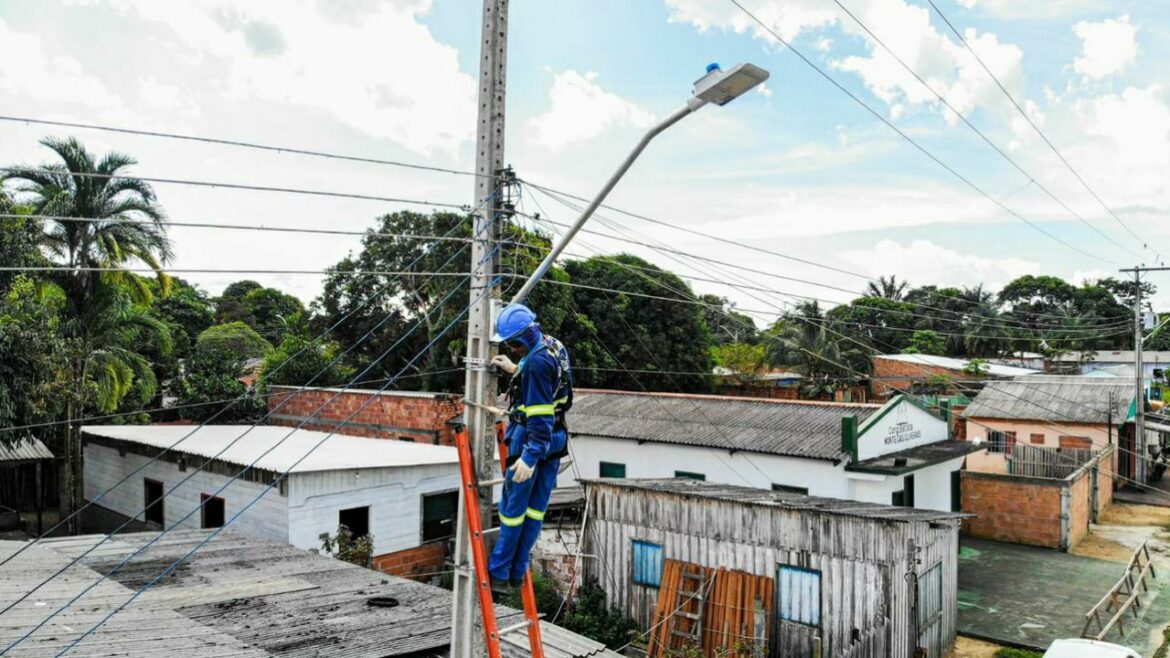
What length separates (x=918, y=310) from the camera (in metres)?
73.2

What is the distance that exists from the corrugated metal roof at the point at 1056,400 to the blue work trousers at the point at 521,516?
1195 inches

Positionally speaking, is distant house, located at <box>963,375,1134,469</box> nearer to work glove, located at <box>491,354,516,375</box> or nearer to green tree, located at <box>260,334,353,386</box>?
work glove, located at <box>491,354,516,375</box>

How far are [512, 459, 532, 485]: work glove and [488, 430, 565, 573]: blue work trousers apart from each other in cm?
25

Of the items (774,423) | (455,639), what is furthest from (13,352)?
(774,423)

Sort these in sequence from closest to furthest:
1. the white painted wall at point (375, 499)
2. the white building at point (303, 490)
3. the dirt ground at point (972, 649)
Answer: the dirt ground at point (972, 649), the white painted wall at point (375, 499), the white building at point (303, 490)

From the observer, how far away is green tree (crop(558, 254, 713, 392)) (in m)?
35.7

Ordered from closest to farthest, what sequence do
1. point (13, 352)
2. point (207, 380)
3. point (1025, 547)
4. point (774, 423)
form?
point (13, 352) < point (774, 423) < point (1025, 547) < point (207, 380)

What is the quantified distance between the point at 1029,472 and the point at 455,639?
84.3 feet

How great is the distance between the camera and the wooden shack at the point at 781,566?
1226cm

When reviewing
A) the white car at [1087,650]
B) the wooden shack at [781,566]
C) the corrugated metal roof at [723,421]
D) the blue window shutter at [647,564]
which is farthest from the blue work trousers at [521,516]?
the corrugated metal roof at [723,421]

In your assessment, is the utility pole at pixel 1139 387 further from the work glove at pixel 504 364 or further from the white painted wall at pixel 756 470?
the work glove at pixel 504 364

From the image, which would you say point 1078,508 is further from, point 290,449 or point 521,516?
point 521,516

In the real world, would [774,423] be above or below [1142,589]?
above

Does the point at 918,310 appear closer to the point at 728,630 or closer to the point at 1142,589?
the point at 1142,589
